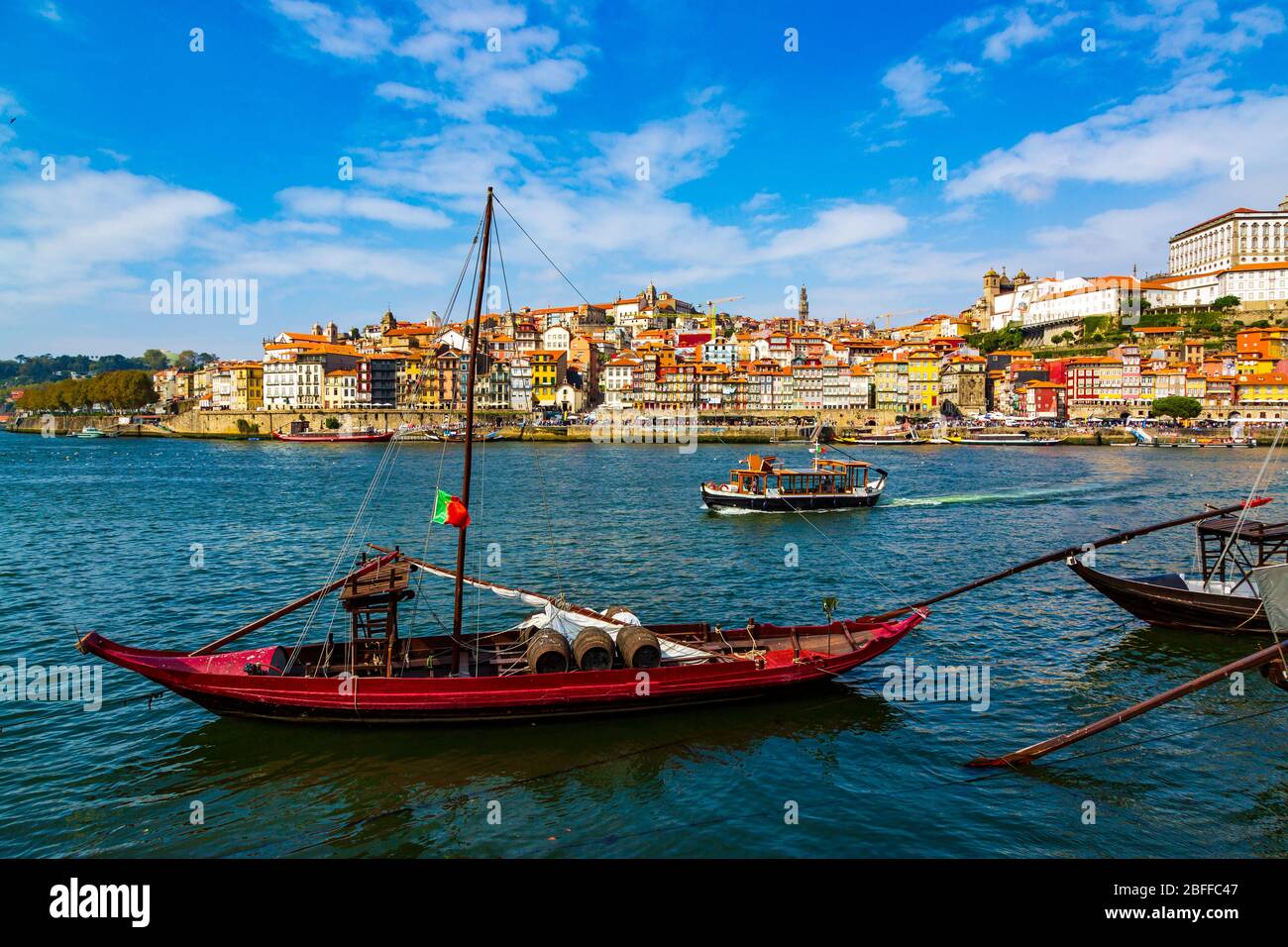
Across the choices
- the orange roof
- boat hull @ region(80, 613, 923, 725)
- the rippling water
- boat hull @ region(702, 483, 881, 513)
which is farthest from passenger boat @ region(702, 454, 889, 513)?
the orange roof

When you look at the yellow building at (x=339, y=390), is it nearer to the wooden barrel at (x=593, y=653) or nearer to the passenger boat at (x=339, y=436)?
the passenger boat at (x=339, y=436)

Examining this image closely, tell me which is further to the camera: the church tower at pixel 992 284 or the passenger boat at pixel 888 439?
the church tower at pixel 992 284

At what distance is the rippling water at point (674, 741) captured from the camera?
33.9 feet

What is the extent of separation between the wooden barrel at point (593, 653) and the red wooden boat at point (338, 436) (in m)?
105

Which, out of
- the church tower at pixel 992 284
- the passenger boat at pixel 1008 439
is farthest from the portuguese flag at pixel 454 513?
the church tower at pixel 992 284

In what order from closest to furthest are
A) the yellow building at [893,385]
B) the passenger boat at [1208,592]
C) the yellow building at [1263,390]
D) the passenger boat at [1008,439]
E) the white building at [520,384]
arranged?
the passenger boat at [1208,592], the passenger boat at [1008,439], the yellow building at [1263,390], the yellow building at [893,385], the white building at [520,384]

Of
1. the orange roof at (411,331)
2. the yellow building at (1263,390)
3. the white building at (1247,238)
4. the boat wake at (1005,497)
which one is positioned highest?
the white building at (1247,238)

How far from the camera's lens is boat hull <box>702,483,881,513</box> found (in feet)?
138

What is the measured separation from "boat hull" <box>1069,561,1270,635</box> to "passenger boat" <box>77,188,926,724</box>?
786 cm

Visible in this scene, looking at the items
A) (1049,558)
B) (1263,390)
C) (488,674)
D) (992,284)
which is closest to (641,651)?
(488,674)

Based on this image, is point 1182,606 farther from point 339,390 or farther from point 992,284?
point 992,284

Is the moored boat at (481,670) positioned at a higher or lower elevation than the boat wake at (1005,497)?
lower
